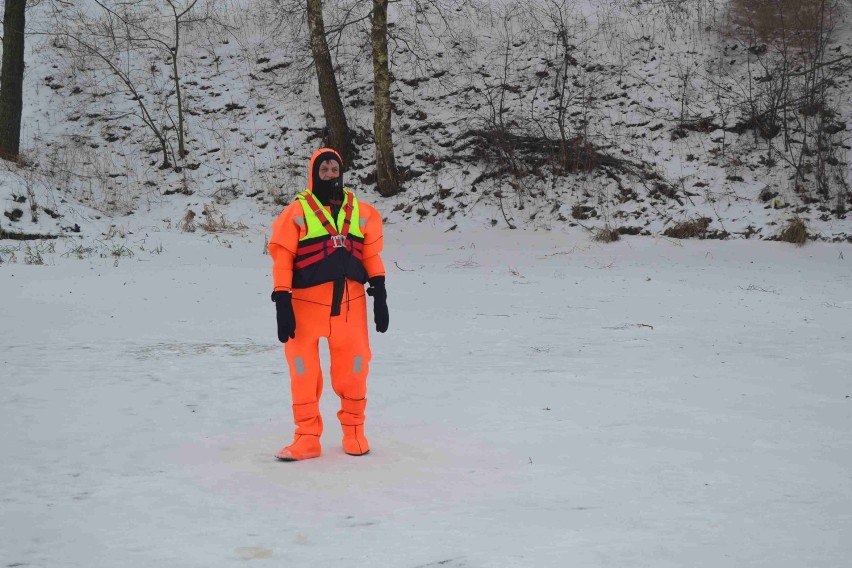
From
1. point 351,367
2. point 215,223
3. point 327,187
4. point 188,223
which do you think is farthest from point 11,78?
point 351,367

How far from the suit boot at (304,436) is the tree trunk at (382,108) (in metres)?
12.4

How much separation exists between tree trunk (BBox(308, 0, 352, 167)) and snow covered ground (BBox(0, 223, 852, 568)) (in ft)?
26.5

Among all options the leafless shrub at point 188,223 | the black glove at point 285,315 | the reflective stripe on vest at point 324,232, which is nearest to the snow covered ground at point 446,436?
the black glove at point 285,315

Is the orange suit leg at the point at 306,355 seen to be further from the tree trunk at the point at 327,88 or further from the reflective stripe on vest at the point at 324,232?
the tree trunk at the point at 327,88

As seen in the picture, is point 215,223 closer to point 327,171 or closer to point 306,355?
point 327,171

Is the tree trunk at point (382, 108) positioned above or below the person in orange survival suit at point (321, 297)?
above

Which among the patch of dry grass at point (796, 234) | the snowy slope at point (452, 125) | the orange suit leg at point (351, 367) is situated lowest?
the orange suit leg at point (351, 367)

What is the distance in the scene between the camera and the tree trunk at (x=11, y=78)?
15.9 meters

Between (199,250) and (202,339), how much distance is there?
6.59 metres

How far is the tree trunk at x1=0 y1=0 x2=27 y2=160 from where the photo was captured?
52.3ft

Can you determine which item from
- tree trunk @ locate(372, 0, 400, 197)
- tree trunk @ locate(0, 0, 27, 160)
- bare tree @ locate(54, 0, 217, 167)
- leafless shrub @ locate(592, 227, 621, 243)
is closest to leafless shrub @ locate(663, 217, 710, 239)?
leafless shrub @ locate(592, 227, 621, 243)

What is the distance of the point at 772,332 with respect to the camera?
8250 mm

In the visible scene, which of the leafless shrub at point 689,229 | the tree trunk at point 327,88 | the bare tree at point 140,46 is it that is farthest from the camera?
the bare tree at point 140,46

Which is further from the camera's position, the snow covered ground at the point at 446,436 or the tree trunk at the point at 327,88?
the tree trunk at the point at 327,88
